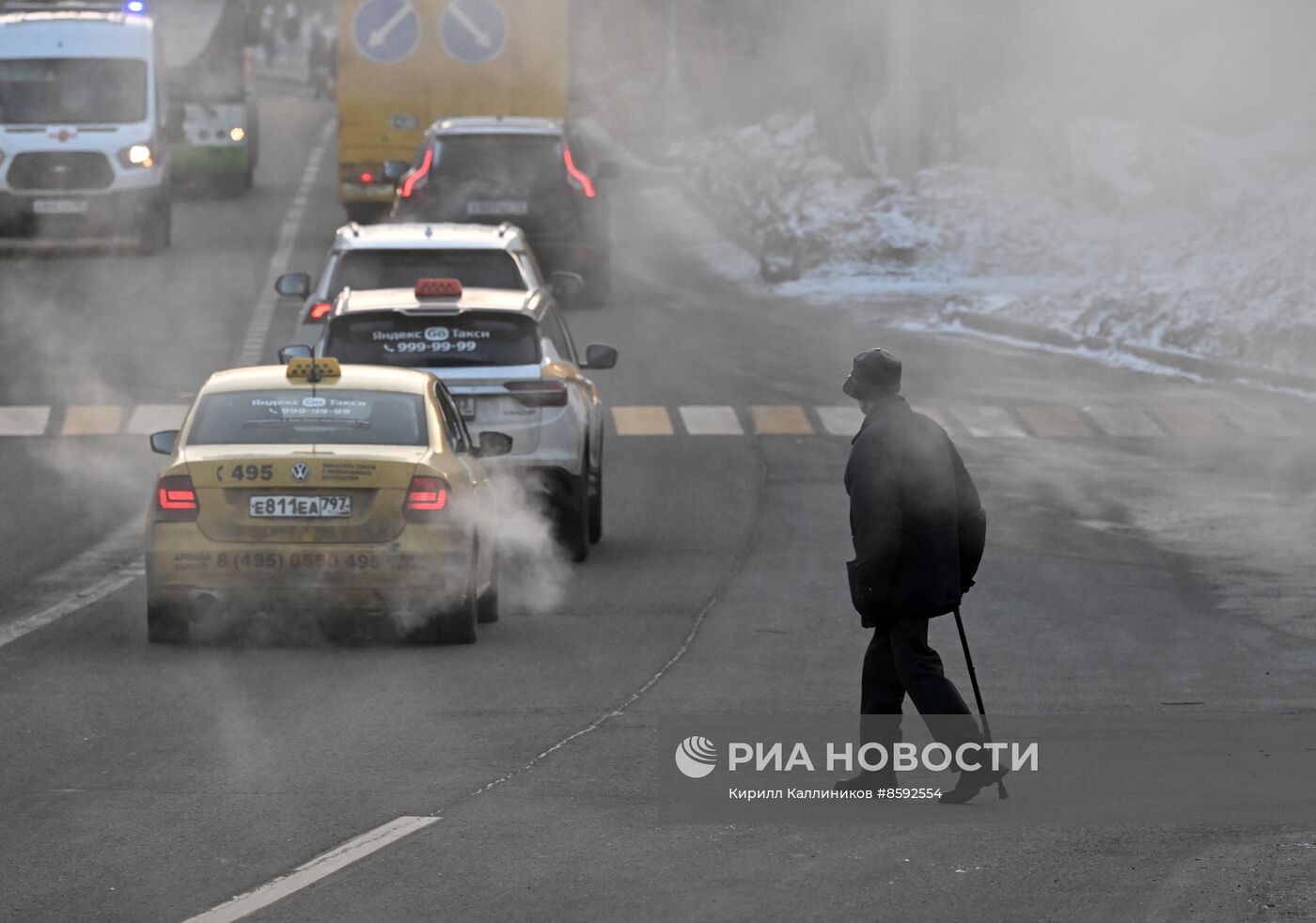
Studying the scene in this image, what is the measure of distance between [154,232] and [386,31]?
3976 millimetres

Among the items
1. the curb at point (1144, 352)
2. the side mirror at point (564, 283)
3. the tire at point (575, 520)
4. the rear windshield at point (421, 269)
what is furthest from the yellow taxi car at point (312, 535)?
the curb at point (1144, 352)

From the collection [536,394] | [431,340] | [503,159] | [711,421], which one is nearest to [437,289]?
[431,340]

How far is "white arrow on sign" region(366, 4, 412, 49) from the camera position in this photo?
32375mm

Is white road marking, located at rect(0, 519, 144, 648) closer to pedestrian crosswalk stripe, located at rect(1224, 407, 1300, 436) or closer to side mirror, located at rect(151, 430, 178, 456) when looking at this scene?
side mirror, located at rect(151, 430, 178, 456)

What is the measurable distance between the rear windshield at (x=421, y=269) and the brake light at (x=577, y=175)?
11.0 metres

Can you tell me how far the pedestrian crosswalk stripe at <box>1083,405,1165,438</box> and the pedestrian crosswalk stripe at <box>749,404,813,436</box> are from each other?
2437mm

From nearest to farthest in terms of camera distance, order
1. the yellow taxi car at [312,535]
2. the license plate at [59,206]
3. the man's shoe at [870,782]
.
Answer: the man's shoe at [870,782]
the yellow taxi car at [312,535]
the license plate at [59,206]

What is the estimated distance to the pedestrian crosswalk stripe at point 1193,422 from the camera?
2016 centimetres

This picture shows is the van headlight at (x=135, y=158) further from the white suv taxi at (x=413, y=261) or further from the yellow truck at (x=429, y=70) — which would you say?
the white suv taxi at (x=413, y=261)

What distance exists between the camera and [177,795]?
27.3 feet

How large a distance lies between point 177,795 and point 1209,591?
22.4 feet

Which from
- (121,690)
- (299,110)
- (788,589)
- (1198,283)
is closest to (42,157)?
(1198,283)

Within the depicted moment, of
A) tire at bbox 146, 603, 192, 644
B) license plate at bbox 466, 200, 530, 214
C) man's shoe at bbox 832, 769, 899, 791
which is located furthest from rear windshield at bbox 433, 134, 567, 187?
man's shoe at bbox 832, 769, 899, 791

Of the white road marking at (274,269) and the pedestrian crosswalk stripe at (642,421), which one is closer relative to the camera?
the pedestrian crosswalk stripe at (642,421)
